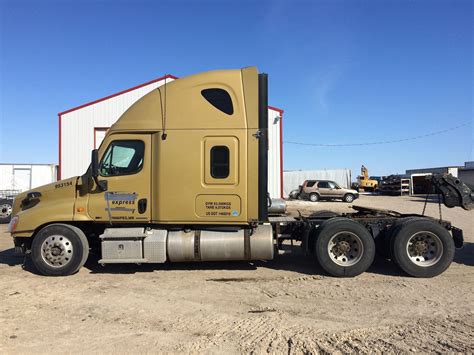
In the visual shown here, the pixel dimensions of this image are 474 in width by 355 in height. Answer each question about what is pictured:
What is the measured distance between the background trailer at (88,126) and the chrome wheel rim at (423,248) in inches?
495

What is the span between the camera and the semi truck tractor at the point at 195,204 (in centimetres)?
670

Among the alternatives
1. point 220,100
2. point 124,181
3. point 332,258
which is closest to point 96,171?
point 124,181

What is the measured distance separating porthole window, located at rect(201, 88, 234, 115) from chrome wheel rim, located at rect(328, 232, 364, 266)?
3001 millimetres

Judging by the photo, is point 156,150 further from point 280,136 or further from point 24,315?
point 280,136

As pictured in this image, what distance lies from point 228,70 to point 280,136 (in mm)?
12788

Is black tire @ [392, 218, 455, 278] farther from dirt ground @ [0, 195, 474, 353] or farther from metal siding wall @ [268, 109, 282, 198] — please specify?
metal siding wall @ [268, 109, 282, 198]

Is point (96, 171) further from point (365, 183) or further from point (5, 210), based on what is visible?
point (365, 183)

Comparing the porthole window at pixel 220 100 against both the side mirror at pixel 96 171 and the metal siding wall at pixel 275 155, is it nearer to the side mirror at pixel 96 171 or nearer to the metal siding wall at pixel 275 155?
the side mirror at pixel 96 171

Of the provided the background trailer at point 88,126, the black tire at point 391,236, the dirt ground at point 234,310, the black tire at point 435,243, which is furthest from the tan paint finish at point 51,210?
the background trailer at point 88,126

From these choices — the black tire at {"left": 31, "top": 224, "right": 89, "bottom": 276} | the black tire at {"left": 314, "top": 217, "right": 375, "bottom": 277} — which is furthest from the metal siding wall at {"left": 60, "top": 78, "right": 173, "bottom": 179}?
the black tire at {"left": 314, "top": 217, "right": 375, "bottom": 277}

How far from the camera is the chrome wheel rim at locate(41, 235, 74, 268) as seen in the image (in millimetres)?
6746

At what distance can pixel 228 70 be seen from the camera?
6992 millimetres

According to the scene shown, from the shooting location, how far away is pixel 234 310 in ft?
16.7

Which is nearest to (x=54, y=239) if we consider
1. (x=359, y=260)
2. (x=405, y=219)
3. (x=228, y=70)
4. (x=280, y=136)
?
(x=228, y=70)
